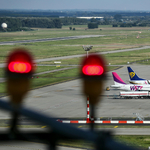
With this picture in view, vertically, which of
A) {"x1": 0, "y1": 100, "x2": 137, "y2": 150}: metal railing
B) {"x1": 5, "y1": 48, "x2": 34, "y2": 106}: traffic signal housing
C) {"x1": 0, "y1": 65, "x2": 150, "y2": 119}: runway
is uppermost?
{"x1": 0, "y1": 65, "x2": 150, "y2": 119}: runway

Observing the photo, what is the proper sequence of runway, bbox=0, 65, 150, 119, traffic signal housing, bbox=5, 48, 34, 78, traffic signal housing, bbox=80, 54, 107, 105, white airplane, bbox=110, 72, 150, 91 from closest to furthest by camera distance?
traffic signal housing, bbox=5, 48, 34, 78, traffic signal housing, bbox=80, 54, 107, 105, runway, bbox=0, 65, 150, 119, white airplane, bbox=110, 72, 150, 91

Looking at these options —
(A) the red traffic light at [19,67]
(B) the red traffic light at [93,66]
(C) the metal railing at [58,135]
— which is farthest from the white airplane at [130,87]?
(C) the metal railing at [58,135]

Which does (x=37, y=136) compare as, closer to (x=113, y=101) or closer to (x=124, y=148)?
(x=124, y=148)

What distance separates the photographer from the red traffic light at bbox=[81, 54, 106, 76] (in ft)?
14.5

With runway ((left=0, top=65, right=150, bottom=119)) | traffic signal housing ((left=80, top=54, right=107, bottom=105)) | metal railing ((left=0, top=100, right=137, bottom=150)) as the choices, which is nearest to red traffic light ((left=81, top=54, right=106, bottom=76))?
traffic signal housing ((left=80, top=54, right=107, bottom=105))

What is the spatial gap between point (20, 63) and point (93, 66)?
97 centimetres

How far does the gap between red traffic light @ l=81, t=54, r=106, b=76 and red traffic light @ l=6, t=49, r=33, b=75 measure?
74 centimetres

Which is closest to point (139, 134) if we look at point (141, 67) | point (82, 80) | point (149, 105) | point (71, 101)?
point (149, 105)

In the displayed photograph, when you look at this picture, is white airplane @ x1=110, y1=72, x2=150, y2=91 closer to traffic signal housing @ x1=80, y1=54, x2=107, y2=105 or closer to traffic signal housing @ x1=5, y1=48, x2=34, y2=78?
traffic signal housing @ x1=80, y1=54, x2=107, y2=105

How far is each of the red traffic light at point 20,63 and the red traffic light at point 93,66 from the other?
74 cm

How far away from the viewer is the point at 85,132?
3.53m

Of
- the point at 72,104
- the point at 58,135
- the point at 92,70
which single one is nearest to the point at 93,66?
the point at 92,70

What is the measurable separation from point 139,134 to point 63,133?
4495cm

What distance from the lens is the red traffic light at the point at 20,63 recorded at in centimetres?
424
